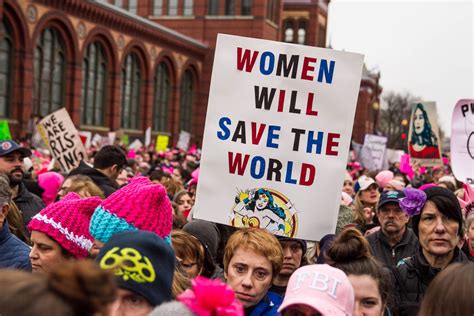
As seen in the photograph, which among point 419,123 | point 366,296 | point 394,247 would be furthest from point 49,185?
point 419,123

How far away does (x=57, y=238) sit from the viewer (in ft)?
13.1

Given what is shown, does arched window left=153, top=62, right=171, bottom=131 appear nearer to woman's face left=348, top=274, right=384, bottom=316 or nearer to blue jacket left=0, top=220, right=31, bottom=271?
blue jacket left=0, top=220, right=31, bottom=271

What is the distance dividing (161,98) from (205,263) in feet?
138

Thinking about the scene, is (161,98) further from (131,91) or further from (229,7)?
(229,7)

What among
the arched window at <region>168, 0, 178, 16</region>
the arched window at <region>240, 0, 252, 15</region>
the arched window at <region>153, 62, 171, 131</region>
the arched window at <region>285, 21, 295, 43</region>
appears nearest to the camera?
the arched window at <region>153, 62, 171, 131</region>

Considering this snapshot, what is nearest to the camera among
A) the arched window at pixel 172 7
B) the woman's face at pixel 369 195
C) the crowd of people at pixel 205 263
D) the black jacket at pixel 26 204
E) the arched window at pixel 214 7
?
the crowd of people at pixel 205 263

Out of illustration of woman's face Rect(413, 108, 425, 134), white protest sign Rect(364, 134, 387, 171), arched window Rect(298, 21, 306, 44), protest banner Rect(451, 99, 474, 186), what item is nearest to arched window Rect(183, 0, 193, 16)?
arched window Rect(298, 21, 306, 44)

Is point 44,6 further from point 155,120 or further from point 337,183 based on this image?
point 337,183

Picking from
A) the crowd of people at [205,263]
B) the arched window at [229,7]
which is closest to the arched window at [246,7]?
the arched window at [229,7]

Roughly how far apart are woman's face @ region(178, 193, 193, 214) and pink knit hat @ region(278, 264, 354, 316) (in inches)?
198

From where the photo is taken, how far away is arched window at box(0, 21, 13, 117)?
100ft

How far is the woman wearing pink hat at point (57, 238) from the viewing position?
4.01 m

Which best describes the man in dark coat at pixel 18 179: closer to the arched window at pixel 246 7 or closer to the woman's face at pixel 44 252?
the woman's face at pixel 44 252

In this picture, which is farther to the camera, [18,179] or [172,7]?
[172,7]
